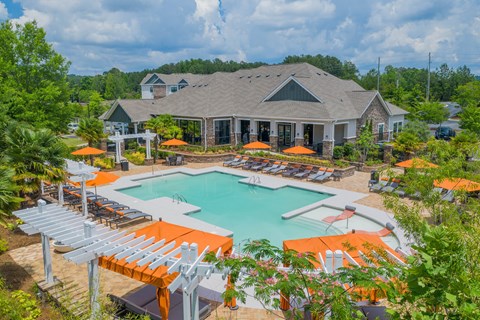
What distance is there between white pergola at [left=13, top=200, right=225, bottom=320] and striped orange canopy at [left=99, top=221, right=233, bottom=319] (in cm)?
31

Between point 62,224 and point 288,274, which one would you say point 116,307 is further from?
point 288,274

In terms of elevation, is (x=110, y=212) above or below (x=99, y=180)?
below

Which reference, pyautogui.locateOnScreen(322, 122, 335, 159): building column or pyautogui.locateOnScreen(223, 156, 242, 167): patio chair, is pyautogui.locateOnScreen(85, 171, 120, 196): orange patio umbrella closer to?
pyautogui.locateOnScreen(223, 156, 242, 167): patio chair

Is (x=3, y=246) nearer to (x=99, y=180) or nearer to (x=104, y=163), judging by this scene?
(x=99, y=180)

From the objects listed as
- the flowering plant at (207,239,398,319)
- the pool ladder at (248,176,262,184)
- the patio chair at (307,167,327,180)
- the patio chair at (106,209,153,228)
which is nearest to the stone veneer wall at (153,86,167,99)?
the pool ladder at (248,176,262,184)

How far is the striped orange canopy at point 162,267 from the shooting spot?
810 cm

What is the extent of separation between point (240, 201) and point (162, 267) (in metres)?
12.9

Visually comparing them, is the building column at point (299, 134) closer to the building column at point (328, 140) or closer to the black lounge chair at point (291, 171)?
the building column at point (328, 140)

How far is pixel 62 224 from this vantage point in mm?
9703

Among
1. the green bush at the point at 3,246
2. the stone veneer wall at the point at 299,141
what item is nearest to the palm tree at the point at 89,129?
the stone veneer wall at the point at 299,141

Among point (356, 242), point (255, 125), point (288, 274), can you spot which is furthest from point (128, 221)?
point (255, 125)

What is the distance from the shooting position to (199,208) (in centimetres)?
1892

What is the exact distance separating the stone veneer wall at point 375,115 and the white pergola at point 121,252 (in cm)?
2776

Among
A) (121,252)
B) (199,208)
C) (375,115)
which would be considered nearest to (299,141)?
(375,115)
